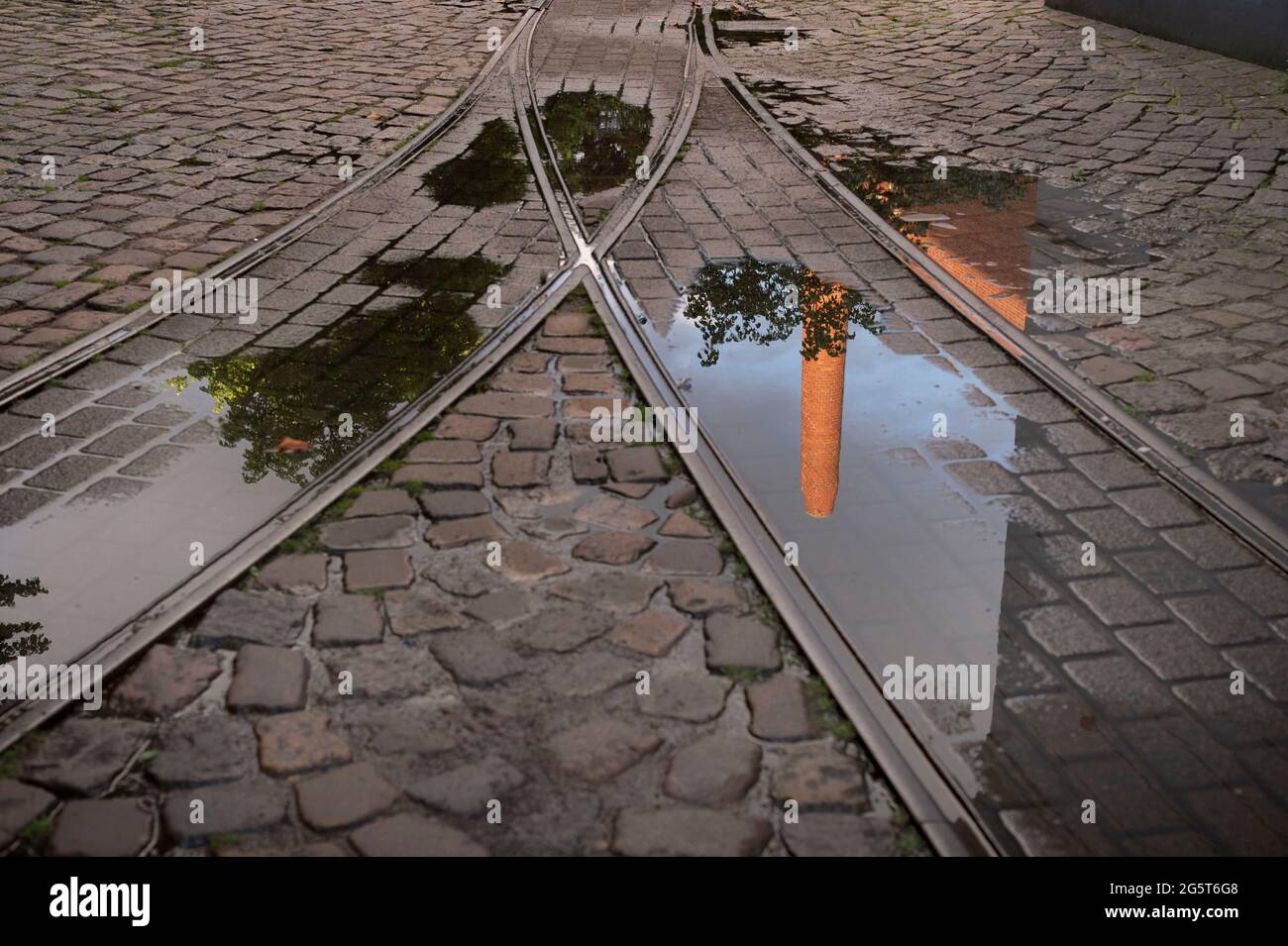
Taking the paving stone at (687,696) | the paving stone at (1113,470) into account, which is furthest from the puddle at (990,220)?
the paving stone at (687,696)

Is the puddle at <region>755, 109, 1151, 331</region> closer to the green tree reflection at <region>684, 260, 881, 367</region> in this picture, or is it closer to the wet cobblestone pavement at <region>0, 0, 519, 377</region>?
the green tree reflection at <region>684, 260, 881, 367</region>

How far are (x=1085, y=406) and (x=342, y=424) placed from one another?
310 cm

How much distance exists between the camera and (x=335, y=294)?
19.8 ft

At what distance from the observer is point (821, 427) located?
4781 mm

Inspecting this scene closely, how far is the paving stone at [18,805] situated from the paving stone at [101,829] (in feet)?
0.21

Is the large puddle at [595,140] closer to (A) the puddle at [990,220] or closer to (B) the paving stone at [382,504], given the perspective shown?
(A) the puddle at [990,220]

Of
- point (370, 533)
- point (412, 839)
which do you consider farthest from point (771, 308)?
point (412, 839)

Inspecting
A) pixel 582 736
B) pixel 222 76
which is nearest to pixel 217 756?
pixel 582 736

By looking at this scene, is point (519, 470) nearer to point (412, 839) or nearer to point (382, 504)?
point (382, 504)

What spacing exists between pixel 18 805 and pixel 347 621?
1.01m

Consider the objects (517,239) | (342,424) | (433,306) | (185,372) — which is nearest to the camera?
(342,424)

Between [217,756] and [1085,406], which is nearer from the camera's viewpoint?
[217,756]

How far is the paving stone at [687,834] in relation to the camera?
271cm
